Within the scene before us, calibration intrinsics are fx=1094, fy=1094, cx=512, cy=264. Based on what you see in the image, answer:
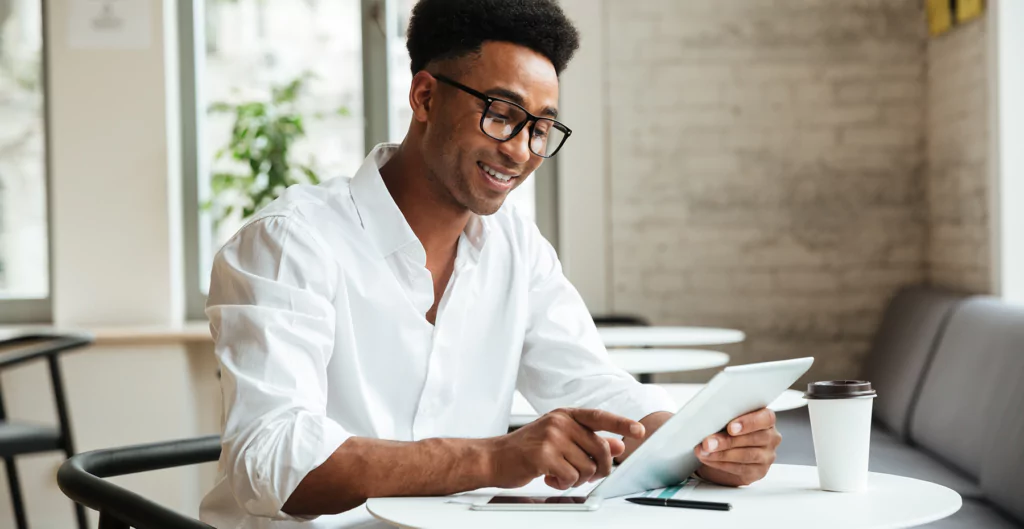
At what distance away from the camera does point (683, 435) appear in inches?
46.3

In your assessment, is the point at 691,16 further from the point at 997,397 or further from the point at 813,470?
the point at 813,470

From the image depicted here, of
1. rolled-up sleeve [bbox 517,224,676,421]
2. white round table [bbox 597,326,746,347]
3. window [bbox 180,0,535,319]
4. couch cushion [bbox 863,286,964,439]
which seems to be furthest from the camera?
window [bbox 180,0,535,319]

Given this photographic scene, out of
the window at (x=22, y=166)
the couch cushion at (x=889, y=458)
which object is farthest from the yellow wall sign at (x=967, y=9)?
the window at (x=22, y=166)

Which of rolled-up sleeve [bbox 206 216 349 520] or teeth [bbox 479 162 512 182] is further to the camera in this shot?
teeth [bbox 479 162 512 182]

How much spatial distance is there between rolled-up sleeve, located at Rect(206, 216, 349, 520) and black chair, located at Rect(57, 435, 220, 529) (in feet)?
0.42

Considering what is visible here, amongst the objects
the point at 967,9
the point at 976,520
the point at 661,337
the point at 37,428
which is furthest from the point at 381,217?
the point at 967,9

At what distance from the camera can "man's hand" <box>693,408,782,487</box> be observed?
125cm

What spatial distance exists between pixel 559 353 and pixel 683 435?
543 millimetres

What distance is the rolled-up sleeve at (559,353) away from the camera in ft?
5.41

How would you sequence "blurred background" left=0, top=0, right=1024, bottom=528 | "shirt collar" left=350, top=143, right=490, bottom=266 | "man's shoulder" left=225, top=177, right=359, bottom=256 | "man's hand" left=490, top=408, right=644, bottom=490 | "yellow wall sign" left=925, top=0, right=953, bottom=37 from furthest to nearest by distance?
"blurred background" left=0, top=0, right=1024, bottom=528 → "yellow wall sign" left=925, top=0, right=953, bottom=37 → "shirt collar" left=350, top=143, right=490, bottom=266 → "man's shoulder" left=225, top=177, right=359, bottom=256 → "man's hand" left=490, top=408, right=644, bottom=490

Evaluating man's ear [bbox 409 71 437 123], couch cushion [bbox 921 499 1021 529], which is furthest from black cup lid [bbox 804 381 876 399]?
couch cushion [bbox 921 499 1021 529]

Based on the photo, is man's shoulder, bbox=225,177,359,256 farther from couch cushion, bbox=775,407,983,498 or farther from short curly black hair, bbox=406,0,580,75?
couch cushion, bbox=775,407,983,498

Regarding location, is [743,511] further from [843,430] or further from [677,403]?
[677,403]

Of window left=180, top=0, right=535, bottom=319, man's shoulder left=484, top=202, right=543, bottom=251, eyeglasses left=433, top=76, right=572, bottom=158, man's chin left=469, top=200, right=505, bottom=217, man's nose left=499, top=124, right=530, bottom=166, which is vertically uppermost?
window left=180, top=0, right=535, bottom=319
